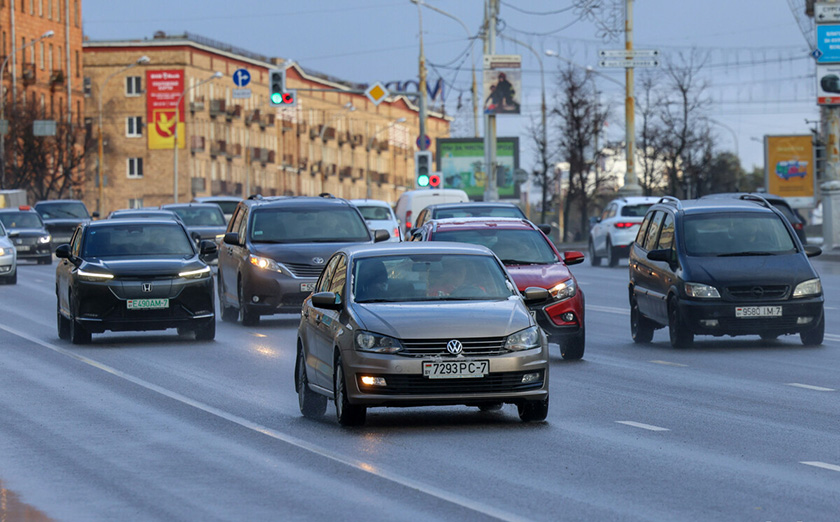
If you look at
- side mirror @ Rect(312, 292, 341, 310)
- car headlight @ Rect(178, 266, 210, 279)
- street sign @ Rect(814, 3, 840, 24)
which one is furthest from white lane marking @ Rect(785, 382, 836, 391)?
street sign @ Rect(814, 3, 840, 24)

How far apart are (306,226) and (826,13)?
71.4ft

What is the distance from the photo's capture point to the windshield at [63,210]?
188ft

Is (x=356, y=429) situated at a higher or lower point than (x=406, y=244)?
lower

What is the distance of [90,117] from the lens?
112 metres

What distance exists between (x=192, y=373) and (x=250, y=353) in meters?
2.54

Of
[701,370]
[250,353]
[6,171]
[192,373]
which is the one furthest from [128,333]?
[6,171]

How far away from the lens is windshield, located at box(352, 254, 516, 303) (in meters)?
12.9

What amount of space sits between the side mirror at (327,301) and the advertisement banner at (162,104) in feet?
302

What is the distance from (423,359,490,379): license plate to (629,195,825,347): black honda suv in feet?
25.2

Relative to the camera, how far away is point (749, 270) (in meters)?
19.4

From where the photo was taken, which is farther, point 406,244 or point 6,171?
point 6,171

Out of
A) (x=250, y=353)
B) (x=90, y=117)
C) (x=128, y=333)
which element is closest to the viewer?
(x=250, y=353)

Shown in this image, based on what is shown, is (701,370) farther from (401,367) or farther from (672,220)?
(401,367)

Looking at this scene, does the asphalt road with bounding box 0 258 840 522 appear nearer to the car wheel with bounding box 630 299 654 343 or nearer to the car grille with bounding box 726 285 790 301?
the car grille with bounding box 726 285 790 301
